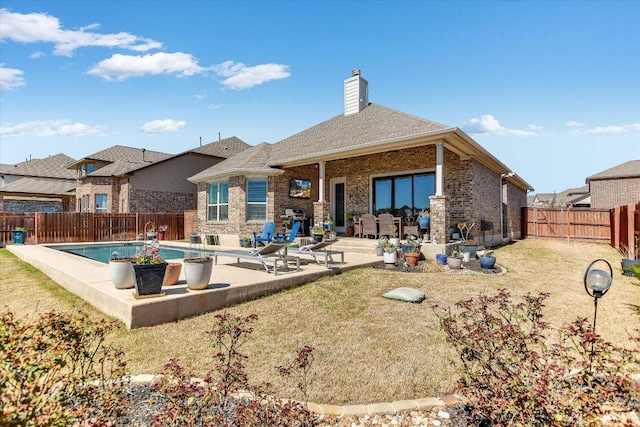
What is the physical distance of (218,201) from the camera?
1688cm

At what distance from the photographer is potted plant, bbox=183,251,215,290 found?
5.45 meters

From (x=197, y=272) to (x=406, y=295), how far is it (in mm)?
3764

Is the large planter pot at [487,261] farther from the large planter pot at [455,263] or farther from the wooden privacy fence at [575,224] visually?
the wooden privacy fence at [575,224]

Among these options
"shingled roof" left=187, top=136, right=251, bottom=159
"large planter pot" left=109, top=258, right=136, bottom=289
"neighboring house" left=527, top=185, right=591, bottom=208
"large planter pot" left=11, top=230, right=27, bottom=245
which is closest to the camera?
"large planter pot" left=109, top=258, right=136, bottom=289

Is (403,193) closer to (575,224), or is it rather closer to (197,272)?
(197,272)

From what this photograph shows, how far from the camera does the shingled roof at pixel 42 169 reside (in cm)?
3598

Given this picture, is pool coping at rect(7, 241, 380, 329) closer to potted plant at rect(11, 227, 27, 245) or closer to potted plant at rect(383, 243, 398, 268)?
potted plant at rect(383, 243, 398, 268)

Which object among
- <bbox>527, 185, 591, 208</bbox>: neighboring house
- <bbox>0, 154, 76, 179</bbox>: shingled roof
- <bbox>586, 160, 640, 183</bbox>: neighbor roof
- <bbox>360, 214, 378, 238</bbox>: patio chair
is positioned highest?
<bbox>0, 154, 76, 179</bbox>: shingled roof

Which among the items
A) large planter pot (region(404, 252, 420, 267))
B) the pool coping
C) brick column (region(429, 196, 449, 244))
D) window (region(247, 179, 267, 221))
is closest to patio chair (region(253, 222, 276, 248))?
window (region(247, 179, 267, 221))

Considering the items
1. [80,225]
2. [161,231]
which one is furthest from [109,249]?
[161,231]

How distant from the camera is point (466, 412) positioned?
2885 mm

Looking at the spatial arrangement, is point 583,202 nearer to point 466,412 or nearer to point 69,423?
point 466,412

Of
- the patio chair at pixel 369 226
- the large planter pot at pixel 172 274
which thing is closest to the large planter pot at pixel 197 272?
the large planter pot at pixel 172 274

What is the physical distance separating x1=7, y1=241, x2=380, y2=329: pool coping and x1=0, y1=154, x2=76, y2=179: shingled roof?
1401 inches
